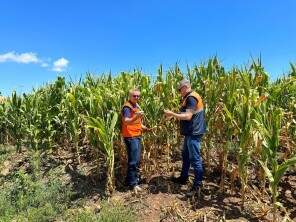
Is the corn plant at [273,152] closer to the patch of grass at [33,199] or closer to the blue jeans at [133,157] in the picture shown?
the blue jeans at [133,157]

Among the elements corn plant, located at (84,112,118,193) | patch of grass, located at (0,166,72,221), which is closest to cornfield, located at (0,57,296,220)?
corn plant, located at (84,112,118,193)

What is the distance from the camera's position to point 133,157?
7793 millimetres

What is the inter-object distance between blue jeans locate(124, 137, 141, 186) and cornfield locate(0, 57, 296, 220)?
0.85 ft

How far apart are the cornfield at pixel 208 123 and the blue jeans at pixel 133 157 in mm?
258

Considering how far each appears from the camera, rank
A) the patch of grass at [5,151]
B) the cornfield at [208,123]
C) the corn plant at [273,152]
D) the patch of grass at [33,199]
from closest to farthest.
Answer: the corn plant at [273,152]
the cornfield at [208,123]
the patch of grass at [33,199]
the patch of grass at [5,151]

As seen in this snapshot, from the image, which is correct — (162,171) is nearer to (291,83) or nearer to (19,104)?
(291,83)

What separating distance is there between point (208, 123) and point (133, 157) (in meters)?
1.33

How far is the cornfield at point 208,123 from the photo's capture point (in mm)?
6992

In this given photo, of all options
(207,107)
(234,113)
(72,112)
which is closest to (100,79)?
(72,112)

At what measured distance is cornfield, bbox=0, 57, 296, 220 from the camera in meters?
6.99

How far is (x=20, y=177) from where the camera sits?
880 centimetres

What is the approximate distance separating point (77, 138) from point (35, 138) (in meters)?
1.37

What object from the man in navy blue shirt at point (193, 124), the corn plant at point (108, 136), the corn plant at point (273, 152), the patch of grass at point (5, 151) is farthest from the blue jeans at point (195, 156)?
the patch of grass at point (5, 151)

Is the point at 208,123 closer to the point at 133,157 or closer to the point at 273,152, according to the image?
the point at 133,157
